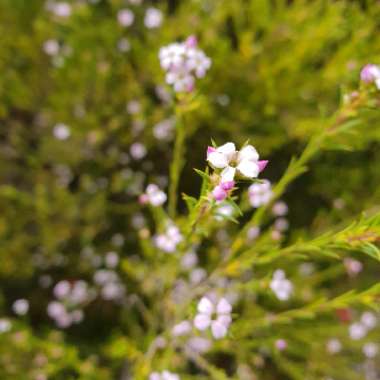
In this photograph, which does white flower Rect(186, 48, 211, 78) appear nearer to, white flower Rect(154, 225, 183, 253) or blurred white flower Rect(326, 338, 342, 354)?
white flower Rect(154, 225, 183, 253)

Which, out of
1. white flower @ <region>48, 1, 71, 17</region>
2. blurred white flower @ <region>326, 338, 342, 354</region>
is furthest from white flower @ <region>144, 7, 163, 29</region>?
blurred white flower @ <region>326, 338, 342, 354</region>

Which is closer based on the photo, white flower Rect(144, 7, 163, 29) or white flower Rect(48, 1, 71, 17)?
white flower Rect(144, 7, 163, 29)

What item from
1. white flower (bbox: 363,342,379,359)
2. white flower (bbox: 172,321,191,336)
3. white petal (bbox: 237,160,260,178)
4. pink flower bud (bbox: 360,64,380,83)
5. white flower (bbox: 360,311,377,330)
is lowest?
white flower (bbox: 363,342,379,359)

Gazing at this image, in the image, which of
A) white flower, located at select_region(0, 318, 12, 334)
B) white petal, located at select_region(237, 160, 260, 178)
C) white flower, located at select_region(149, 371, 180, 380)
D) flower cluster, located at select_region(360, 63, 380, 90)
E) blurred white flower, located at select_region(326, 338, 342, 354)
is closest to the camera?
white petal, located at select_region(237, 160, 260, 178)

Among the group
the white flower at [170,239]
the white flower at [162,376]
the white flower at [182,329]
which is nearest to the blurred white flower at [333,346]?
the white flower at [182,329]

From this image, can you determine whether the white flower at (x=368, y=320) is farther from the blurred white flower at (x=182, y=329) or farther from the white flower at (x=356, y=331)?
the blurred white flower at (x=182, y=329)

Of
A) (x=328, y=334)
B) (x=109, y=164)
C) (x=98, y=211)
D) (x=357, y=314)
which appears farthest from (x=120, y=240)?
(x=357, y=314)

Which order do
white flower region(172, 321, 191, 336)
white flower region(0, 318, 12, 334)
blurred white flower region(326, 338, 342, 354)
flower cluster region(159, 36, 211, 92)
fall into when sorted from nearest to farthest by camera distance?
flower cluster region(159, 36, 211, 92), white flower region(172, 321, 191, 336), white flower region(0, 318, 12, 334), blurred white flower region(326, 338, 342, 354)

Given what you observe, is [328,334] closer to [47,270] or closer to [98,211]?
[98,211]
